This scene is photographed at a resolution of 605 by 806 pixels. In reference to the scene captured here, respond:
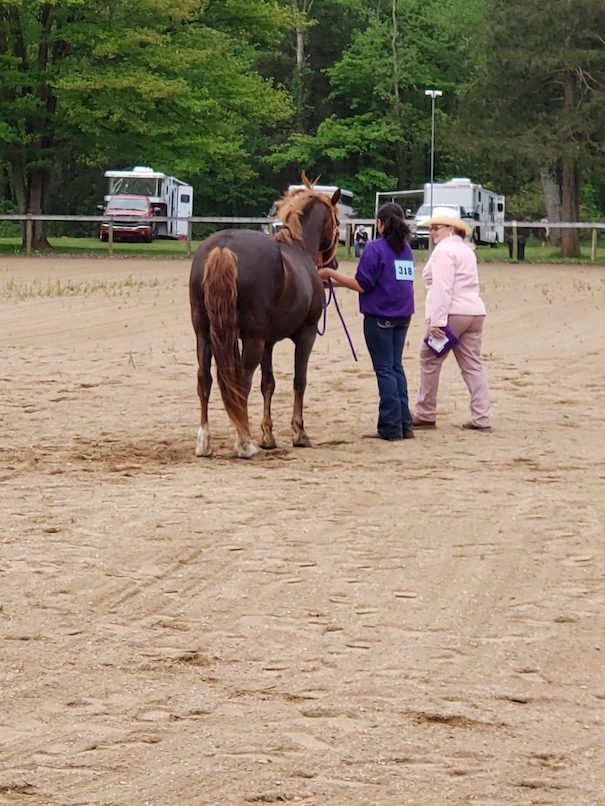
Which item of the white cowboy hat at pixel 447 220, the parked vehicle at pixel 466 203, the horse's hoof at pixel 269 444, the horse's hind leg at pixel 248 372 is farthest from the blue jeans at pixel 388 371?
the parked vehicle at pixel 466 203

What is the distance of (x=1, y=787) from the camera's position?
4.21m

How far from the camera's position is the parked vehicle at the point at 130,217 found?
48969 mm

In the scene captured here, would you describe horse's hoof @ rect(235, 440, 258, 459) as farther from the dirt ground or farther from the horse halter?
the horse halter

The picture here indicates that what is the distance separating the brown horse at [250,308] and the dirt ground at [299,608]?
1.21ft

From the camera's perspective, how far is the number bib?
1105 cm

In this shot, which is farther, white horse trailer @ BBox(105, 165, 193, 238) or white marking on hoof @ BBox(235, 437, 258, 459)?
white horse trailer @ BBox(105, 165, 193, 238)

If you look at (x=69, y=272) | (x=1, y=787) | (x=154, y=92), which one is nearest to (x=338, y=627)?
(x=1, y=787)

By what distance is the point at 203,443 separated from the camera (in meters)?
10.0

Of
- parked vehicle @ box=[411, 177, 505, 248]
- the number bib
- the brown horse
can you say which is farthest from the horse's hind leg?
parked vehicle @ box=[411, 177, 505, 248]

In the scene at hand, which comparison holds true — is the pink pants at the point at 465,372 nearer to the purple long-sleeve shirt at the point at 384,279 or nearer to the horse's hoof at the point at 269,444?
the purple long-sleeve shirt at the point at 384,279

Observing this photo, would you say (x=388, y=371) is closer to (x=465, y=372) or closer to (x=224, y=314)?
(x=465, y=372)

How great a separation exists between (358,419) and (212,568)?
534 centimetres

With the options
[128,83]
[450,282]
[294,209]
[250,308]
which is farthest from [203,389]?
[128,83]

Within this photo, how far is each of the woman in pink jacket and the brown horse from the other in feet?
3.51
